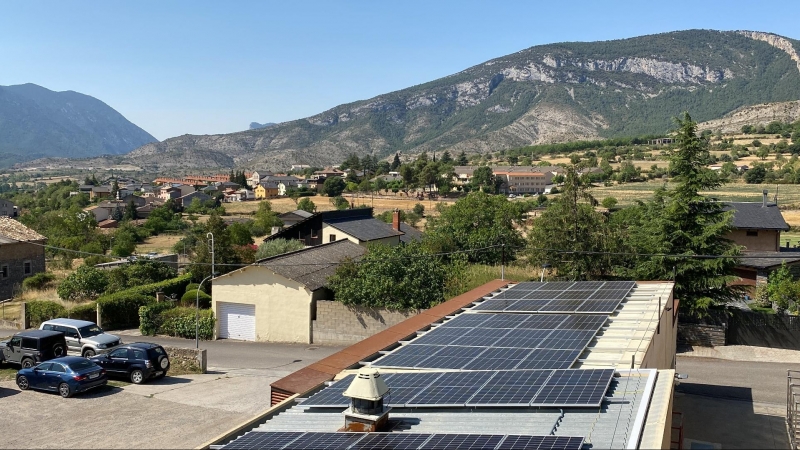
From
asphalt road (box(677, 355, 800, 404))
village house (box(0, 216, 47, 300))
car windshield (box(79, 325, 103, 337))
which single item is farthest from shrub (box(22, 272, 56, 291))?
asphalt road (box(677, 355, 800, 404))

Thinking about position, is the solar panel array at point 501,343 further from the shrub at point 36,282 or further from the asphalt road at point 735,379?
the shrub at point 36,282

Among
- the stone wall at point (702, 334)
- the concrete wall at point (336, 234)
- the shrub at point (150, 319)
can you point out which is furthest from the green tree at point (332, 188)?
the stone wall at point (702, 334)

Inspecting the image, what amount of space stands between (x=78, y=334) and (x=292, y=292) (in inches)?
346

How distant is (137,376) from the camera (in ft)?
72.0

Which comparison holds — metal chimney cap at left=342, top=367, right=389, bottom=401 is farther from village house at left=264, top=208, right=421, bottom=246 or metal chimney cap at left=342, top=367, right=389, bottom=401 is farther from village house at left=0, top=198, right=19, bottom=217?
village house at left=0, top=198, right=19, bottom=217

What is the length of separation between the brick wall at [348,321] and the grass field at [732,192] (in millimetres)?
59052

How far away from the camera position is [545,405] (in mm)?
9688

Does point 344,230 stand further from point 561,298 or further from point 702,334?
point 561,298

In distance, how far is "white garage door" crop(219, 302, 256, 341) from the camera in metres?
30.3

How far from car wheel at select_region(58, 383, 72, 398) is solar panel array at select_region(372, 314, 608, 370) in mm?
12010

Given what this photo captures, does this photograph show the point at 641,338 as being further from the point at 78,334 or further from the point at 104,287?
the point at 104,287

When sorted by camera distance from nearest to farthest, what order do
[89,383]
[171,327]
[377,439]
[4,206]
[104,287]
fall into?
[377,439] < [89,383] < [171,327] < [104,287] < [4,206]

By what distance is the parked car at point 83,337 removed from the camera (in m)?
25.0

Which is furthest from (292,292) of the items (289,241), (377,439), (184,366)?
(377,439)
